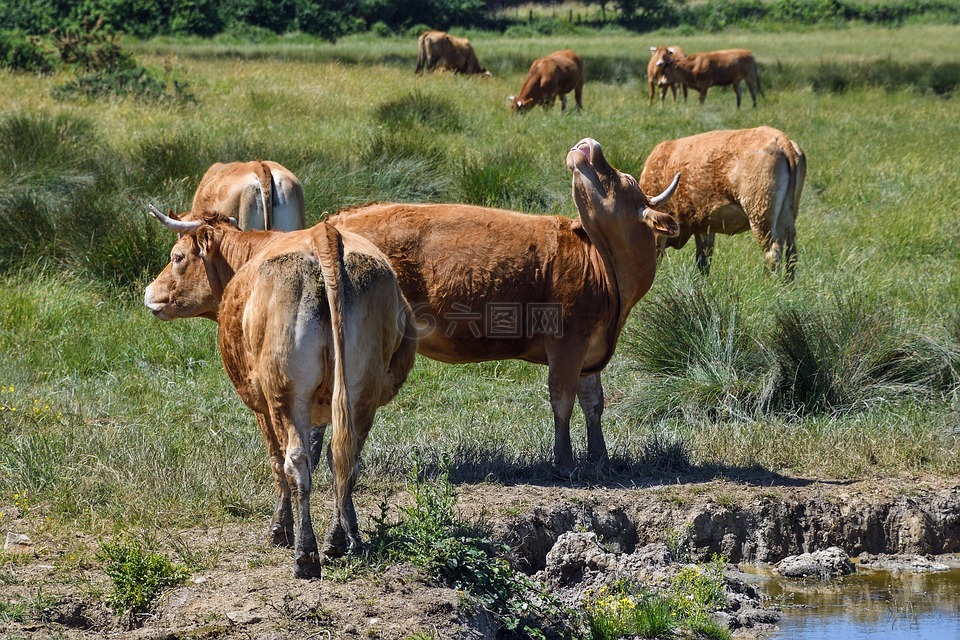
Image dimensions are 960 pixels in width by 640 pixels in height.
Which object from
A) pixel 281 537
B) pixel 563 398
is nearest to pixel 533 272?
pixel 563 398

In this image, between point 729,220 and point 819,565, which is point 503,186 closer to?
point 729,220

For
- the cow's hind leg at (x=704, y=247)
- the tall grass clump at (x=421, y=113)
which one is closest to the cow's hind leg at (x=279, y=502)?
the cow's hind leg at (x=704, y=247)

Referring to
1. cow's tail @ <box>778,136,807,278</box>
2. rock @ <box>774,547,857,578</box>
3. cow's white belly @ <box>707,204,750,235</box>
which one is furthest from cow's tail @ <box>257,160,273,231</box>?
rock @ <box>774,547,857,578</box>

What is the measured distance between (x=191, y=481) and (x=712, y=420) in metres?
3.69

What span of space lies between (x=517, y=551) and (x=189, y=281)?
226 centimetres

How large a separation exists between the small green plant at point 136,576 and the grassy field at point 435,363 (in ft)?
3.07

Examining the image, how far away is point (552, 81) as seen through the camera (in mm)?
24109

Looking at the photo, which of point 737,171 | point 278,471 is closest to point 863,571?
point 278,471

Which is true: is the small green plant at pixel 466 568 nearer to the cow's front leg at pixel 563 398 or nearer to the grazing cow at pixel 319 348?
the grazing cow at pixel 319 348

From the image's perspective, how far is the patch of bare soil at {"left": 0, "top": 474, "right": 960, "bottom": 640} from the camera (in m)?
4.63

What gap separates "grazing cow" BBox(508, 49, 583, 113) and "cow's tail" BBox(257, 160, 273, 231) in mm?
14448

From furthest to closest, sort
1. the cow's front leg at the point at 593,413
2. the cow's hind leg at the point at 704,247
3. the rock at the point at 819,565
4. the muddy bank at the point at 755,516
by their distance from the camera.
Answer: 1. the cow's hind leg at the point at 704,247
2. the cow's front leg at the point at 593,413
3. the muddy bank at the point at 755,516
4. the rock at the point at 819,565

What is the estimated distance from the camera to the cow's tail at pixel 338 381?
4.68 meters

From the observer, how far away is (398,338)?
5281mm
